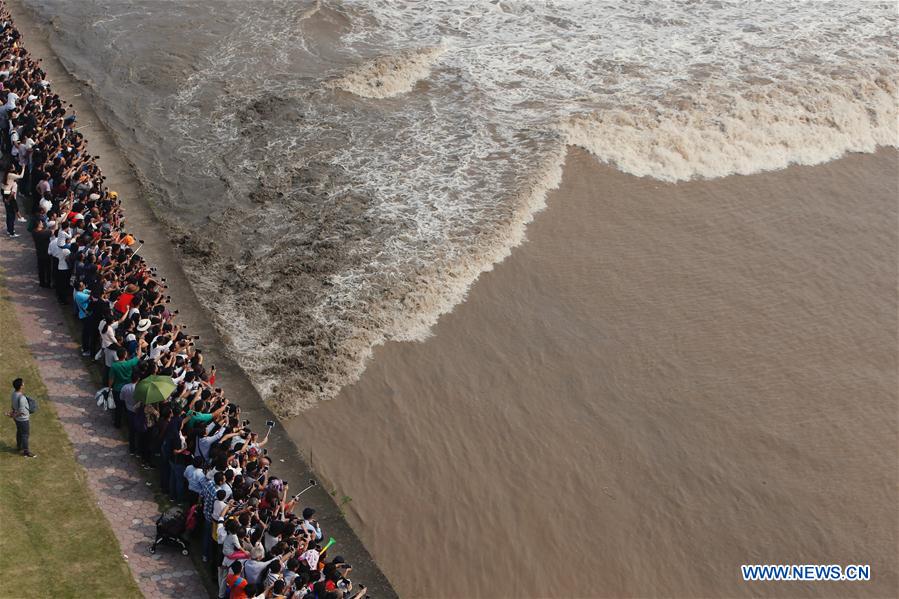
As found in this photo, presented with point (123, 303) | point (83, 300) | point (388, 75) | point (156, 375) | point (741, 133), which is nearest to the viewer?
point (156, 375)

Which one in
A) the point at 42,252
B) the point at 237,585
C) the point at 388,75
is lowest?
the point at 237,585

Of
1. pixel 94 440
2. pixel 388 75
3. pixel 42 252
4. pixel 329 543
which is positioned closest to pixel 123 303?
pixel 94 440

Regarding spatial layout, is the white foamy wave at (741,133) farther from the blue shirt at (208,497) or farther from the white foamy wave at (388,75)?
the blue shirt at (208,497)

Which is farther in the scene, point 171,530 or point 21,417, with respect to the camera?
point 21,417

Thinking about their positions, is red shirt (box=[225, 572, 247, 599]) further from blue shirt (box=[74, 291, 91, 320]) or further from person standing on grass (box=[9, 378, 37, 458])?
blue shirt (box=[74, 291, 91, 320])

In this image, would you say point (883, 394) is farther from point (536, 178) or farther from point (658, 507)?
point (536, 178)

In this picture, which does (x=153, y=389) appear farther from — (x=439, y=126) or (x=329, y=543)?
(x=439, y=126)

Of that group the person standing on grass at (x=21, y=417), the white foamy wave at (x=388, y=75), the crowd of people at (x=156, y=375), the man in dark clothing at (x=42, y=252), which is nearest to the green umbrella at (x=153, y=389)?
the crowd of people at (x=156, y=375)
